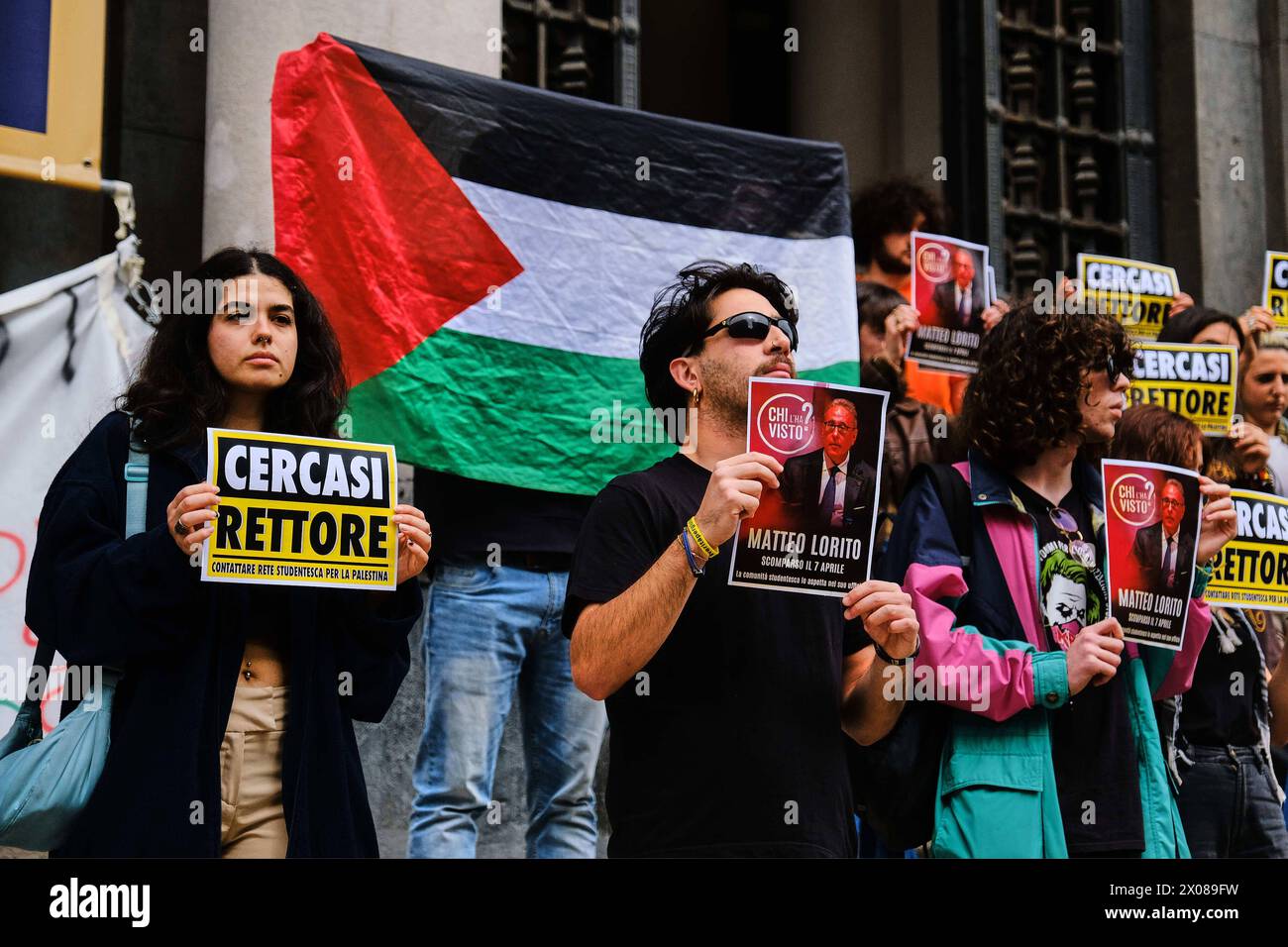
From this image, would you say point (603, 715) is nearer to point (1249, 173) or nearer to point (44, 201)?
point (44, 201)

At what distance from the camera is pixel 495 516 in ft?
20.9

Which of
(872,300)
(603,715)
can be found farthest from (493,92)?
(603,715)

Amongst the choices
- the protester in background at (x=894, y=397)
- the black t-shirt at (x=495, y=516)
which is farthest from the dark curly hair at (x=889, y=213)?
the black t-shirt at (x=495, y=516)

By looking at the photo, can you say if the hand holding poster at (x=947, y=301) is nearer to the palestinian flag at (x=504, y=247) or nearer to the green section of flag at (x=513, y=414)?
the palestinian flag at (x=504, y=247)

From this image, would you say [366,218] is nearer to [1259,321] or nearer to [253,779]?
[253,779]

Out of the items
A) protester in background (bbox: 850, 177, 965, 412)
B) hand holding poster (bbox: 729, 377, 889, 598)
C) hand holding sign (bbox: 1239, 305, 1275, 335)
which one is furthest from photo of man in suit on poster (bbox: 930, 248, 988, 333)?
hand holding poster (bbox: 729, 377, 889, 598)

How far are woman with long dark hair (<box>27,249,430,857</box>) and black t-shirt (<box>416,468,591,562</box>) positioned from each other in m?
1.39

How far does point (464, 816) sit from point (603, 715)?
0.65 m

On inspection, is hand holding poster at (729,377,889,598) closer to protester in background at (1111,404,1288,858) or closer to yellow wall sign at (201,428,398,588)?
yellow wall sign at (201,428,398,588)

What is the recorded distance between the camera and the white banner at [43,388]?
21.2 feet

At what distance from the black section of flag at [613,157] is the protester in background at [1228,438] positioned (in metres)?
1.35

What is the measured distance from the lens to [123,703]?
4.55m

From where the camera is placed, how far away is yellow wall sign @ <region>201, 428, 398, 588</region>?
450 centimetres

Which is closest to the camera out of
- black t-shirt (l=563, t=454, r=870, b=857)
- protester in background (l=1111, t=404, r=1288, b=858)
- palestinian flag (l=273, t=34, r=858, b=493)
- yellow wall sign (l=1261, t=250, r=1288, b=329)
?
black t-shirt (l=563, t=454, r=870, b=857)
